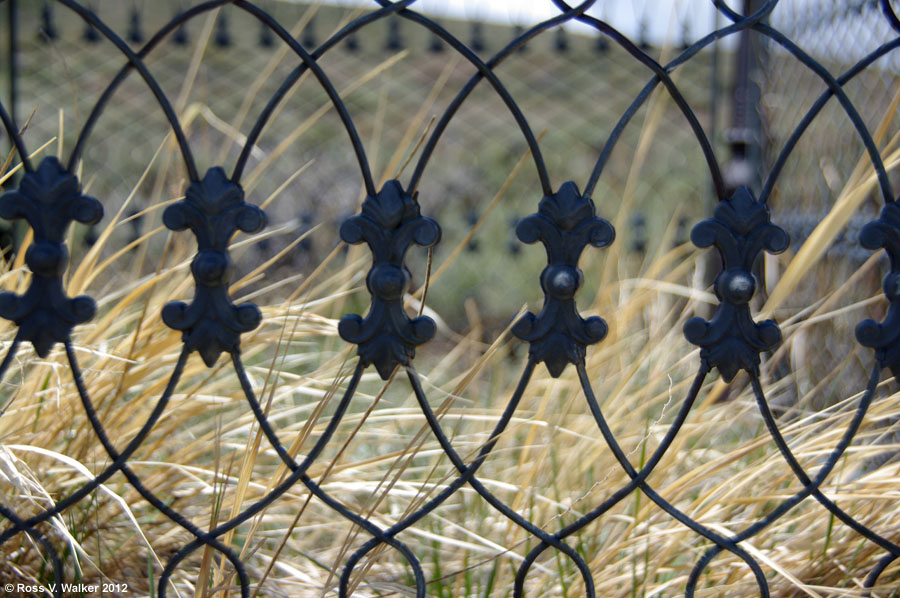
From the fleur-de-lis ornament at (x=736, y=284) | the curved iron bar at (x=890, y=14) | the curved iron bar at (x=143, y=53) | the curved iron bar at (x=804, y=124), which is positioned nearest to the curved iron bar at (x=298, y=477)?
the curved iron bar at (x=143, y=53)

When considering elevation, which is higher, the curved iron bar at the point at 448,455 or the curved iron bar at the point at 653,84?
the curved iron bar at the point at 653,84

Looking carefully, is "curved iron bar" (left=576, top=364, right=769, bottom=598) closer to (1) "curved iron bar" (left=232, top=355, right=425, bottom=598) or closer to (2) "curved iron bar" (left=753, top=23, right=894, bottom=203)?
(1) "curved iron bar" (left=232, top=355, right=425, bottom=598)

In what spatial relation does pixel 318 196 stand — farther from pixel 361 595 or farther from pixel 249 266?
pixel 361 595

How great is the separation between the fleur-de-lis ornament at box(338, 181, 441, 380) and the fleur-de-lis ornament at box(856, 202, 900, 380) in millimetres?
537

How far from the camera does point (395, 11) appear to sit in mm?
973

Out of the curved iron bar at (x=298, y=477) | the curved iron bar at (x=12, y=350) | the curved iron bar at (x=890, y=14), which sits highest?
the curved iron bar at (x=890, y=14)

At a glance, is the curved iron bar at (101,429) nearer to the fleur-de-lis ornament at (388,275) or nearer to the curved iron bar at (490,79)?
the fleur-de-lis ornament at (388,275)

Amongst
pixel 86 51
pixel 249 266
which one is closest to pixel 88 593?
pixel 249 266

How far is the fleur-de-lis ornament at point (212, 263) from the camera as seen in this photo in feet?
3.14

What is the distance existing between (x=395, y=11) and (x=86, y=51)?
6.07 metres

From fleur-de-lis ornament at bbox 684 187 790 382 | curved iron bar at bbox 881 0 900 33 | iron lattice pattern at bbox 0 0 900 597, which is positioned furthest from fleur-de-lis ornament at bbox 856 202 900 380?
curved iron bar at bbox 881 0 900 33

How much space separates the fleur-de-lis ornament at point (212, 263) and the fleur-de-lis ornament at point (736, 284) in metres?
0.53

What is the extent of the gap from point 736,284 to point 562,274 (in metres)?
0.21

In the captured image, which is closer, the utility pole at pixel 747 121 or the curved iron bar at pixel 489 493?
the curved iron bar at pixel 489 493
